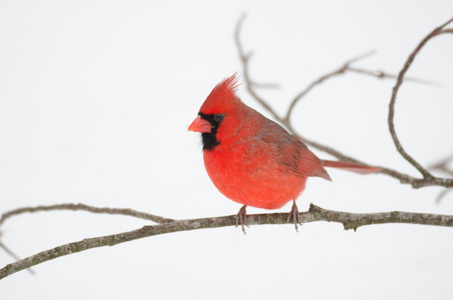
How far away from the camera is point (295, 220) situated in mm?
1609

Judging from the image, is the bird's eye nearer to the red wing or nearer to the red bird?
the red bird

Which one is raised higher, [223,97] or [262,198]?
[223,97]

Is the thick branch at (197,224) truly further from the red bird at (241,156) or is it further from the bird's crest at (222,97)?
the bird's crest at (222,97)

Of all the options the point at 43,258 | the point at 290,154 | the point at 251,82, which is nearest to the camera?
the point at 43,258

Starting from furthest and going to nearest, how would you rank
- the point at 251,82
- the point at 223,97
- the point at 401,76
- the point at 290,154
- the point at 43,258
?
the point at 251,82, the point at 290,154, the point at 223,97, the point at 401,76, the point at 43,258

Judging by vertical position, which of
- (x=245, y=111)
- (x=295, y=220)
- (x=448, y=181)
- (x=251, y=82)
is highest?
(x=251, y=82)

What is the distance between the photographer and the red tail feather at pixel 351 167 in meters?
2.02

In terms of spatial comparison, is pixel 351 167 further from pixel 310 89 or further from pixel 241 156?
pixel 241 156

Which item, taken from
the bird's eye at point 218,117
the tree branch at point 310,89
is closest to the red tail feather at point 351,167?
the tree branch at point 310,89

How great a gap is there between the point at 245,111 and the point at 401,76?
1.71ft

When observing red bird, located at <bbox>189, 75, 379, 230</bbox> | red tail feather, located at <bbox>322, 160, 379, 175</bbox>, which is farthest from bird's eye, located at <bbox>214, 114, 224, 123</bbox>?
red tail feather, located at <bbox>322, 160, 379, 175</bbox>

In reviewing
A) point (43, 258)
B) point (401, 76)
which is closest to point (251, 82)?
point (401, 76)

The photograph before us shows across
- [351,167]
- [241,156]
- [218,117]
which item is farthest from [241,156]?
[351,167]

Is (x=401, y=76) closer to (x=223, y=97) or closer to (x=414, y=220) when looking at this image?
(x=414, y=220)
